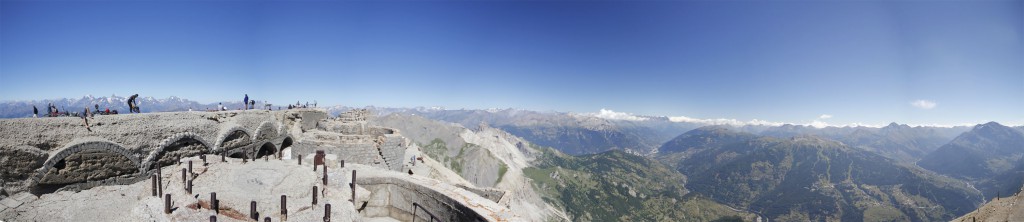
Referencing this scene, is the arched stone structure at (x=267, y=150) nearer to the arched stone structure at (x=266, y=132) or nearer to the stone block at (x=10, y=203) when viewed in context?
the arched stone structure at (x=266, y=132)

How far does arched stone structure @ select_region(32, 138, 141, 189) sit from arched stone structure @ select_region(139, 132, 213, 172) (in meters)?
0.72

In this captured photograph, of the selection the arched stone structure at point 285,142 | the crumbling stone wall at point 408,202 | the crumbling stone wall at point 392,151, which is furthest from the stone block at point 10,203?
the arched stone structure at point 285,142

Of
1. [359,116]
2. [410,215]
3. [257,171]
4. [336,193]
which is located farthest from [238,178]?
[359,116]

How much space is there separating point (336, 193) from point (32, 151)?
16.4 m

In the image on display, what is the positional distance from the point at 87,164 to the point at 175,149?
14.3ft

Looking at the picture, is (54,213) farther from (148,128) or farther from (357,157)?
(357,157)

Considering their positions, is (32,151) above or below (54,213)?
above

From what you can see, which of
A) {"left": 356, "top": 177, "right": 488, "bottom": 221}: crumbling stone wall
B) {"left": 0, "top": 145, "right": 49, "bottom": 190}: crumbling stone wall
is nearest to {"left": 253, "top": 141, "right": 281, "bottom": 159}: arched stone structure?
{"left": 0, "top": 145, "right": 49, "bottom": 190}: crumbling stone wall

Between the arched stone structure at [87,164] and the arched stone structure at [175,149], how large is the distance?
0.72 meters

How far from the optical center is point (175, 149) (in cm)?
2506

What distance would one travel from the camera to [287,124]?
129 ft

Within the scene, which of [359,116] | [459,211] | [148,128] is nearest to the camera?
[459,211]

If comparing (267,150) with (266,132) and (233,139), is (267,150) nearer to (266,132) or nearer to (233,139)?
(266,132)

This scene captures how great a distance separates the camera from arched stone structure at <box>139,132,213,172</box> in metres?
23.3
